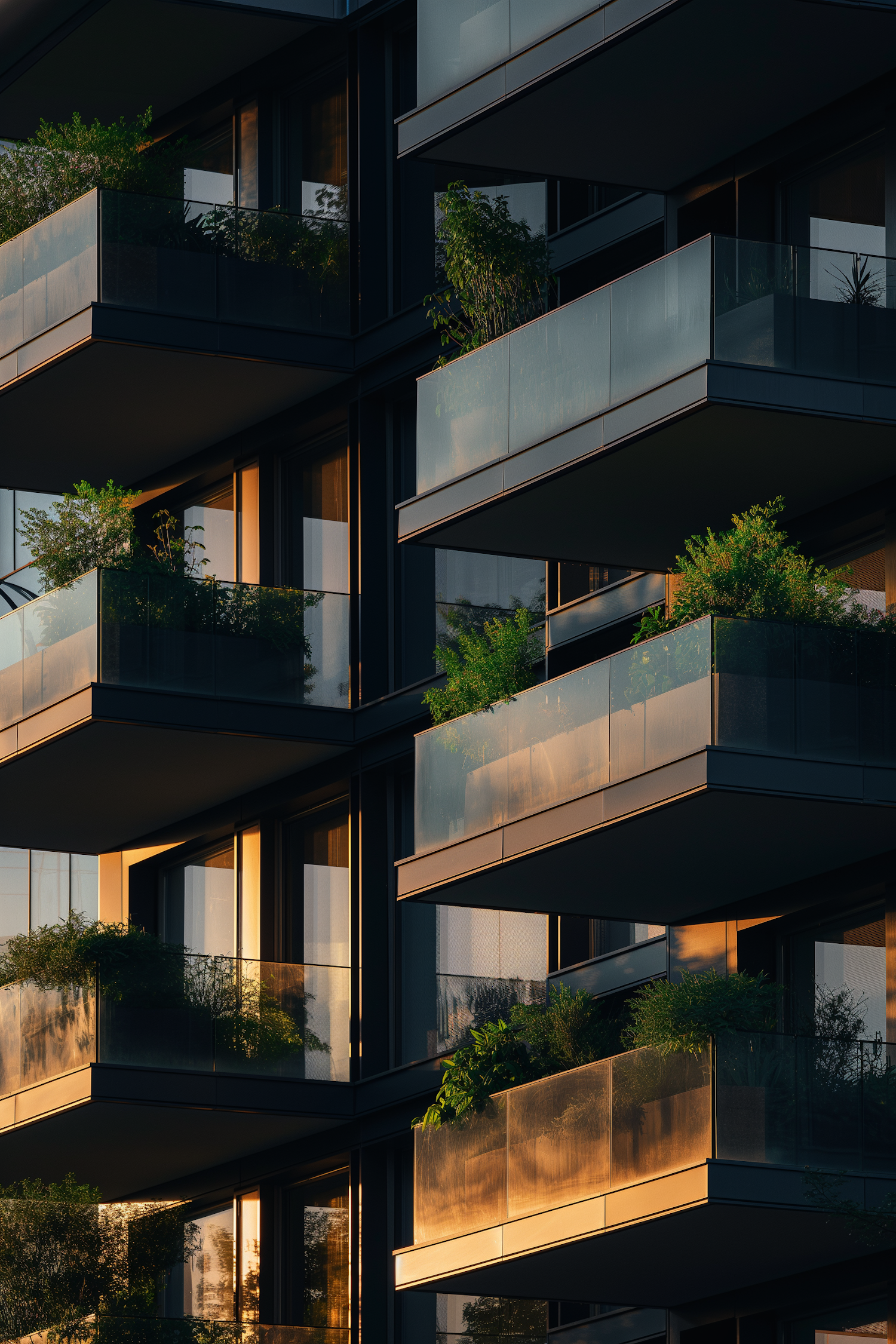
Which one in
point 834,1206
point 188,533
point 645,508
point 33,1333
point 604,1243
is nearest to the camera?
point 834,1206

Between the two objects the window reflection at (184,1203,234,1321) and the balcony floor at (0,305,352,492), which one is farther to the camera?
the window reflection at (184,1203,234,1321)

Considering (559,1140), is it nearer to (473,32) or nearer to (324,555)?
(473,32)

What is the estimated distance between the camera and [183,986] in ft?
82.1

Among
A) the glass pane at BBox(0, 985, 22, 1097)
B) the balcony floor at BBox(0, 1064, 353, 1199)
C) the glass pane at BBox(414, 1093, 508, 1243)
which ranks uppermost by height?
the glass pane at BBox(0, 985, 22, 1097)

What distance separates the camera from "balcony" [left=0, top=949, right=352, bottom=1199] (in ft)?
81.4

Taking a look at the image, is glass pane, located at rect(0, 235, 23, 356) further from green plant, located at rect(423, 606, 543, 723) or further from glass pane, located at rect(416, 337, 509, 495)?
green plant, located at rect(423, 606, 543, 723)

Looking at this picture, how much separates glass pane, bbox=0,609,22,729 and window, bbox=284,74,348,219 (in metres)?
4.39

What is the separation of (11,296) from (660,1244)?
12167mm

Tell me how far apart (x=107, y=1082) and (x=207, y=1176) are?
3121mm

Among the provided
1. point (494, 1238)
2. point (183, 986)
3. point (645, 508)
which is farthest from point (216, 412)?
point (494, 1238)

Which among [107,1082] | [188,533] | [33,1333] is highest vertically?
[188,533]

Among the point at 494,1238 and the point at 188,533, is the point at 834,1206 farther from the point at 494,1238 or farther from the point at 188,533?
the point at 188,533

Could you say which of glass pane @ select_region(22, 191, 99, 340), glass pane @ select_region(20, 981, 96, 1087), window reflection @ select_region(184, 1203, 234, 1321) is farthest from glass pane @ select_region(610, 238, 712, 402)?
window reflection @ select_region(184, 1203, 234, 1321)

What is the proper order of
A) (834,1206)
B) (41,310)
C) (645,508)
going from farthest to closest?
(41,310) < (645,508) < (834,1206)
